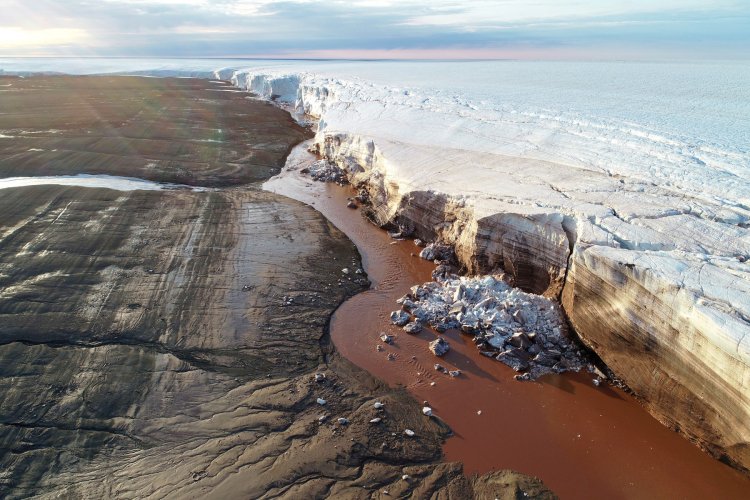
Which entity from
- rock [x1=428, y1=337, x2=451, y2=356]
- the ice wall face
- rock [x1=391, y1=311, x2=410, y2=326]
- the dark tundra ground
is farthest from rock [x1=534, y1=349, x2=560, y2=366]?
rock [x1=391, y1=311, x2=410, y2=326]

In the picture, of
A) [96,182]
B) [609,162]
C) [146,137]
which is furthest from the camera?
[146,137]

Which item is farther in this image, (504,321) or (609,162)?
(609,162)

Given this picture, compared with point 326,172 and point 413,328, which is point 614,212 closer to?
point 413,328

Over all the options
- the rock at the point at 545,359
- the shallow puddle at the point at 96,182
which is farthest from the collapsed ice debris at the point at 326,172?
the rock at the point at 545,359

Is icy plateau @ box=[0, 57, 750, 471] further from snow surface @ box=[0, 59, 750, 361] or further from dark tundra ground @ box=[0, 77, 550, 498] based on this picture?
dark tundra ground @ box=[0, 77, 550, 498]

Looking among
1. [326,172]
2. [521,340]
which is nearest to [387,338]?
[521,340]

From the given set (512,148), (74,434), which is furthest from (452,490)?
(512,148)
